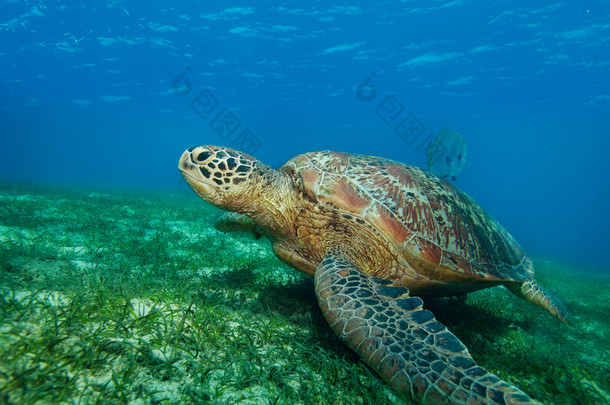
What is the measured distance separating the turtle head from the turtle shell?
0.60 metres

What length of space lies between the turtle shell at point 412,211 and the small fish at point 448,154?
8.03 feet

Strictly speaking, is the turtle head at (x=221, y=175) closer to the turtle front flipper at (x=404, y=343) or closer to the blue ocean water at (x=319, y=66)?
the turtle front flipper at (x=404, y=343)

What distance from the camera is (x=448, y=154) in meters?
5.65

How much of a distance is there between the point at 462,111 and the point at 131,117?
54246 mm

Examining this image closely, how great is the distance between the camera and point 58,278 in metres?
2.10

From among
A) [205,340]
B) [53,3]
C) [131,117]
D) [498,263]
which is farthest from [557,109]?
[131,117]

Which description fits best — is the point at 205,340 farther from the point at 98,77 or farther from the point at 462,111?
the point at 462,111

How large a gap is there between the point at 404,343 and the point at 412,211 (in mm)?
1451

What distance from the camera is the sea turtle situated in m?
2.24

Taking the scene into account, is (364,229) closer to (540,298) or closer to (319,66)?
(540,298)

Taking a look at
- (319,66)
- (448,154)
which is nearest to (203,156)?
(448,154)

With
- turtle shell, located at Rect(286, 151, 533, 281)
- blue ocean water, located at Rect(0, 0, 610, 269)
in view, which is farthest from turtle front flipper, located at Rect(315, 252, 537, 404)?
blue ocean water, located at Rect(0, 0, 610, 269)

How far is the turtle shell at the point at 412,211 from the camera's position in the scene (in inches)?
106

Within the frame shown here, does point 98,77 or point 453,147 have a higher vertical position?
point 453,147
